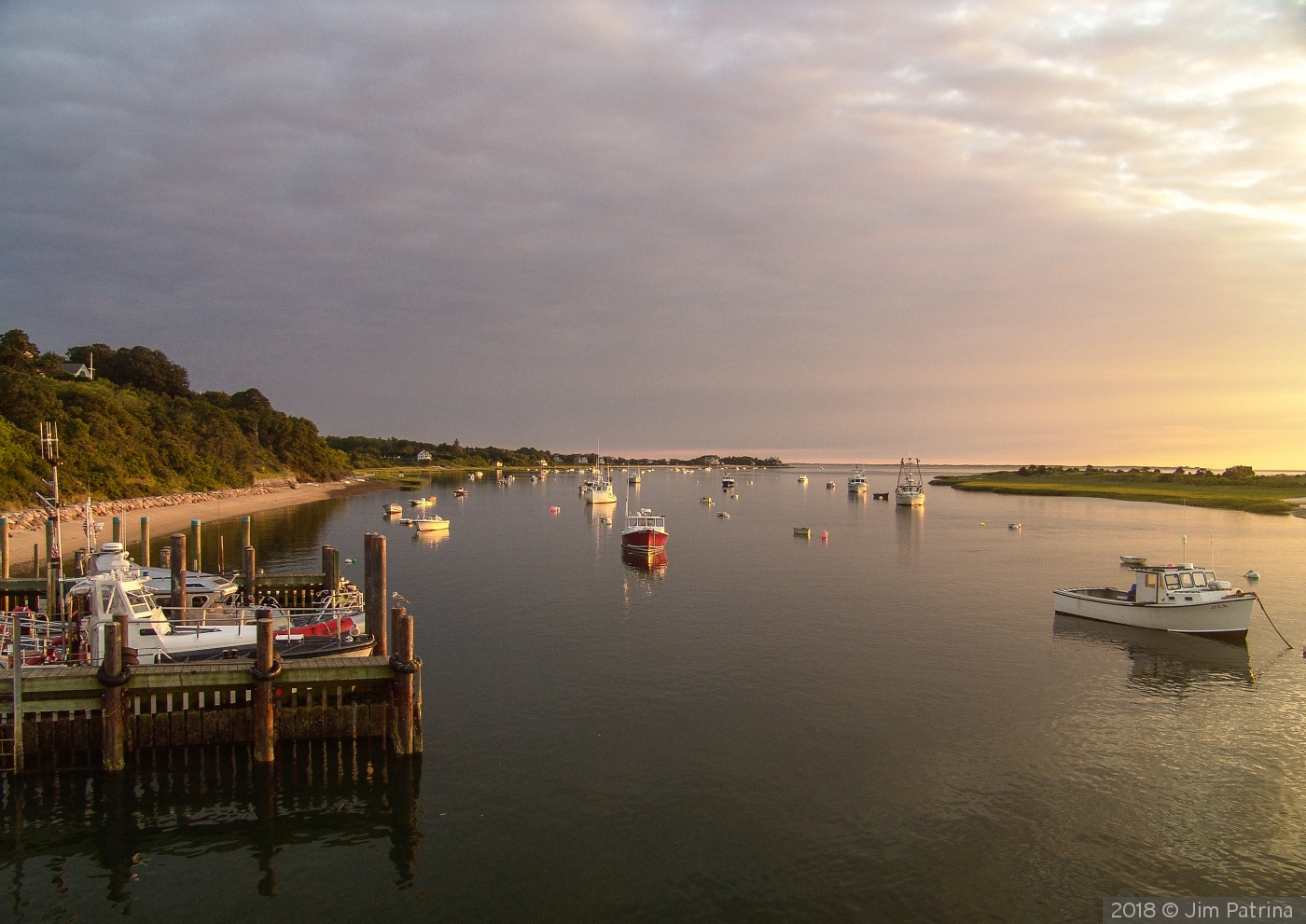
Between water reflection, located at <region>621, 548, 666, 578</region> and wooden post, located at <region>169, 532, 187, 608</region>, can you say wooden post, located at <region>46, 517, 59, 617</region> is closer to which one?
wooden post, located at <region>169, 532, 187, 608</region>

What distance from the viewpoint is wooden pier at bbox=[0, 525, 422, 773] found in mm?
18828

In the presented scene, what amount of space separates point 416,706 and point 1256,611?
162ft

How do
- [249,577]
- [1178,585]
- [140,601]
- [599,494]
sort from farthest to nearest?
[599,494]
[1178,585]
[249,577]
[140,601]

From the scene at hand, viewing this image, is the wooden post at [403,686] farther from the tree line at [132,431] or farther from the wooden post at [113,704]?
the tree line at [132,431]

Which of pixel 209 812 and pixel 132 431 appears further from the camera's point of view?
pixel 132 431

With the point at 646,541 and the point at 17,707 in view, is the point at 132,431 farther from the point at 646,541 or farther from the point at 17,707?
the point at 17,707

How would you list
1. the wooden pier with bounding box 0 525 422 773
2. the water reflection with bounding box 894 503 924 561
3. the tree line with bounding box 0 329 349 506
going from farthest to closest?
the tree line with bounding box 0 329 349 506
the water reflection with bounding box 894 503 924 561
the wooden pier with bounding box 0 525 422 773

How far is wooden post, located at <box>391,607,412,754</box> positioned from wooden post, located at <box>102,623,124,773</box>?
6356mm

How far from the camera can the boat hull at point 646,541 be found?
225 feet

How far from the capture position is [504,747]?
2277cm

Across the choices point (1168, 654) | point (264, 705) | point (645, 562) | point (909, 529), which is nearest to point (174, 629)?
point (264, 705)

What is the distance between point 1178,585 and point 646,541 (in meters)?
40.2

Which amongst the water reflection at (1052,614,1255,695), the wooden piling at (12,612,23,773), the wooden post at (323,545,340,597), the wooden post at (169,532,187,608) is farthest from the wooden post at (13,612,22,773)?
the water reflection at (1052,614,1255,695)

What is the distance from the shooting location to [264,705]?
1970 centimetres
